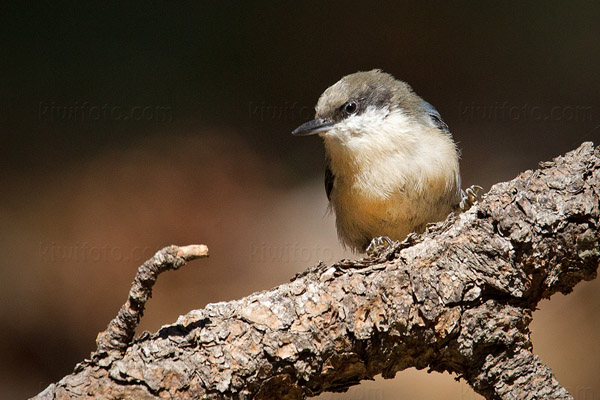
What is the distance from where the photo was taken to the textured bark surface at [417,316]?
2.00m

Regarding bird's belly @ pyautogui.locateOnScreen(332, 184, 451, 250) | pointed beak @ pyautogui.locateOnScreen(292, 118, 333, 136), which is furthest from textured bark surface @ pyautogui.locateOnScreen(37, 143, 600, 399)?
pointed beak @ pyautogui.locateOnScreen(292, 118, 333, 136)

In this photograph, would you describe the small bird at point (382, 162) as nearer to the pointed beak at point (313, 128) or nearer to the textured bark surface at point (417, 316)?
the pointed beak at point (313, 128)

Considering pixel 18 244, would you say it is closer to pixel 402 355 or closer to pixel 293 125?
pixel 293 125

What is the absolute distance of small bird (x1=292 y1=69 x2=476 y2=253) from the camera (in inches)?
132

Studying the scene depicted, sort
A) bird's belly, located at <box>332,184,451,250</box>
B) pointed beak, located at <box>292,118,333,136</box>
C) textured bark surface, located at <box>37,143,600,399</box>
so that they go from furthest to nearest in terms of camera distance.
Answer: pointed beak, located at <box>292,118,333,136</box> < bird's belly, located at <box>332,184,451,250</box> < textured bark surface, located at <box>37,143,600,399</box>

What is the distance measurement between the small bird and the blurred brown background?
144cm

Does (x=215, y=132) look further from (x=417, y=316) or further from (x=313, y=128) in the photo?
(x=417, y=316)

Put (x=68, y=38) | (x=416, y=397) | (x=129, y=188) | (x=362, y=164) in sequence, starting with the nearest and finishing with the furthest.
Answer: (x=362, y=164)
(x=416, y=397)
(x=129, y=188)
(x=68, y=38)

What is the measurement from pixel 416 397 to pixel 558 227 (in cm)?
242

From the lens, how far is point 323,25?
5.98m

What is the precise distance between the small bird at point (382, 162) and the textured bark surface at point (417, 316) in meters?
1.12

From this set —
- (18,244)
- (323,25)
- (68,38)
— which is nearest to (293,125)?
(323,25)

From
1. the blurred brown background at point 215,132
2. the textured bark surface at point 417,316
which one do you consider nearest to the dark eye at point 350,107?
the textured bark surface at point 417,316

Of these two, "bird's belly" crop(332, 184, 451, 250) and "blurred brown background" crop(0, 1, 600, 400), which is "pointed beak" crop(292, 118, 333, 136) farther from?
"blurred brown background" crop(0, 1, 600, 400)
